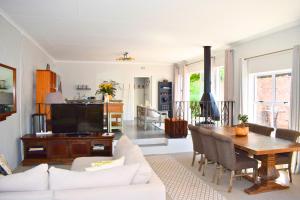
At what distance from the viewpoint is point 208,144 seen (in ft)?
14.1

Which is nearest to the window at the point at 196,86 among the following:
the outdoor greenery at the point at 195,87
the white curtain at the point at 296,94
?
the outdoor greenery at the point at 195,87

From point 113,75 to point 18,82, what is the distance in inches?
234

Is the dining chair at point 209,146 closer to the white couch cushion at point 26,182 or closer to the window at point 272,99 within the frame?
the window at point 272,99

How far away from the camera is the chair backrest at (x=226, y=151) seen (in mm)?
3619

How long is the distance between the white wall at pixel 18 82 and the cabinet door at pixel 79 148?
1.07m

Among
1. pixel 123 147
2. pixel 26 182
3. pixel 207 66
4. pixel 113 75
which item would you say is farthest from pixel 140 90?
pixel 26 182

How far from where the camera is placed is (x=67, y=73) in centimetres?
1043

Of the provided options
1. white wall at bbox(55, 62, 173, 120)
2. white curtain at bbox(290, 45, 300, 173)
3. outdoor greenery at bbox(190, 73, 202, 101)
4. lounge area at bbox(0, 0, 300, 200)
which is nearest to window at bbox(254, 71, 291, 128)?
lounge area at bbox(0, 0, 300, 200)

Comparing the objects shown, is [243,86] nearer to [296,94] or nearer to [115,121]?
[296,94]

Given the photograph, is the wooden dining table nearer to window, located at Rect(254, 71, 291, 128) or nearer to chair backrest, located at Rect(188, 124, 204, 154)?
chair backrest, located at Rect(188, 124, 204, 154)

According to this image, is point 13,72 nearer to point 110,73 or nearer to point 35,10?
Answer: point 35,10

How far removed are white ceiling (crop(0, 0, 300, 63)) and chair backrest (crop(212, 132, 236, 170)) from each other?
200 cm

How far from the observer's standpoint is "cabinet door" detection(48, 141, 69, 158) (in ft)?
16.8

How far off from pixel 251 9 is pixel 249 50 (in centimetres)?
247
